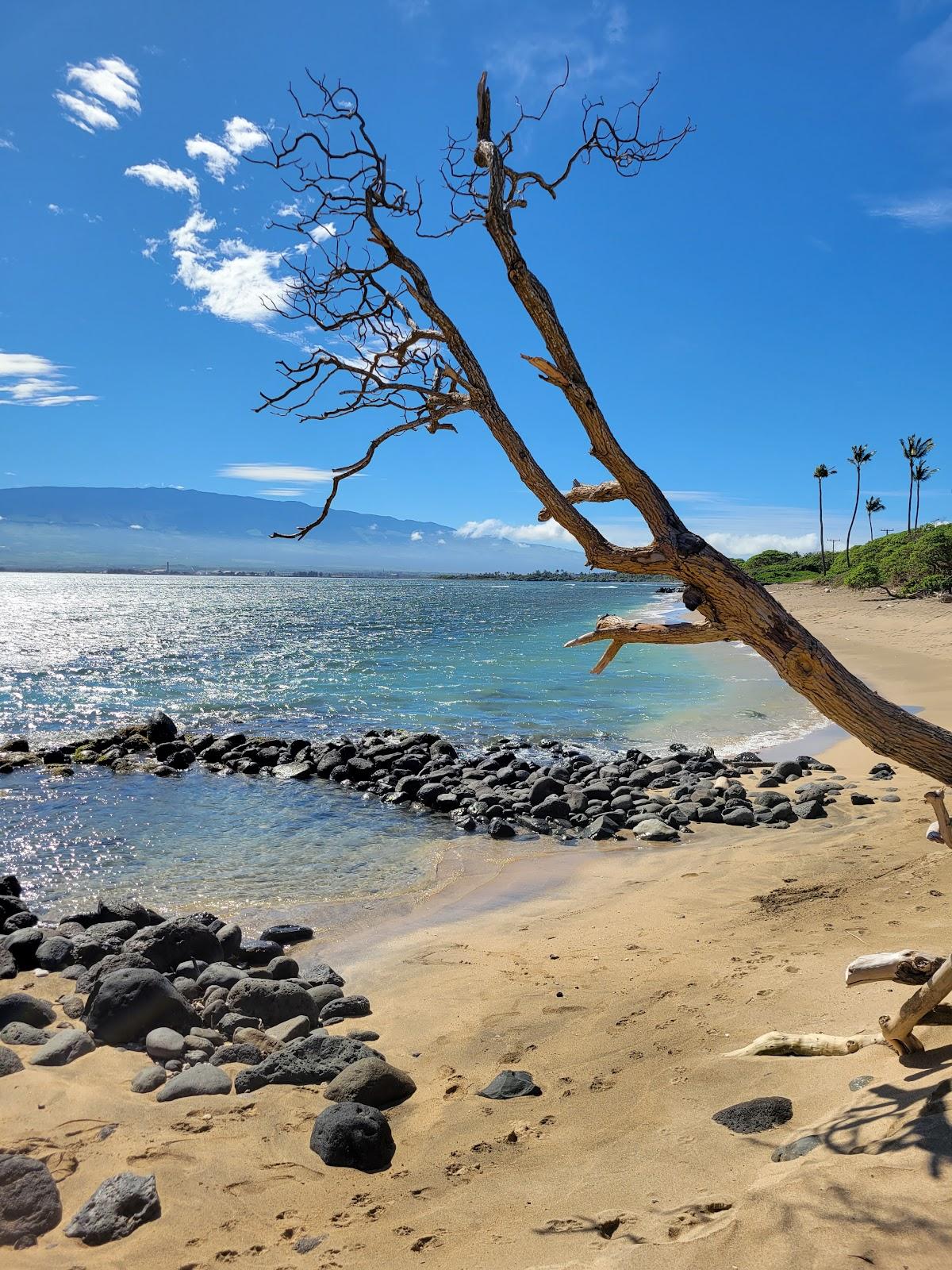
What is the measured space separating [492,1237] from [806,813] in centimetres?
1032

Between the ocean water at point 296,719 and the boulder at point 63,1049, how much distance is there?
3.63 m

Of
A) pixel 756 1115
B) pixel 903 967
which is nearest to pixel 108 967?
pixel 756 1115

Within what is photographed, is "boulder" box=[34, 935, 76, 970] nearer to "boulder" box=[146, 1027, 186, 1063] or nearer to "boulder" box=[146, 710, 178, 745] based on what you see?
"boulder" box=[146, 1027, 186, 1063]

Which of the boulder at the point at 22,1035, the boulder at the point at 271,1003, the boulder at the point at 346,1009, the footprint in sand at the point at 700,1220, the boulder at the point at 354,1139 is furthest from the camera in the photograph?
the boulder at the point at 346,1009

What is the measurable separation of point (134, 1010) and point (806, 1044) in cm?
508

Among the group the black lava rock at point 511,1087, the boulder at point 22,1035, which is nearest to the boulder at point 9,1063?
the boulder at point 22,1035

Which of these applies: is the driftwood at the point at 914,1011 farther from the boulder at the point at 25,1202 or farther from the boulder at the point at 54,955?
the boulder at the point at 54,955

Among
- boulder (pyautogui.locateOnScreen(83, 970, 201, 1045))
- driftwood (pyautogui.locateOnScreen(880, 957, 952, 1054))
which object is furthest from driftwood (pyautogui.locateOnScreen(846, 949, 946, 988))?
boulder (pyautogui.locateOnScreen(83, 970, 201, 1045))

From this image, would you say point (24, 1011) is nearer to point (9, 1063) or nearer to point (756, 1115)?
point (9, 1063)

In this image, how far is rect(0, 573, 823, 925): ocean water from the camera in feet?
38.9

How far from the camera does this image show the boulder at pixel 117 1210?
4.38m

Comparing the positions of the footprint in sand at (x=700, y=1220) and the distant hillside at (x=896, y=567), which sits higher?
the distant hillside at (x=896, y=567)

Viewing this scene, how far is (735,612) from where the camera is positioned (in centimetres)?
485

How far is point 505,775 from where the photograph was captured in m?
16.9
